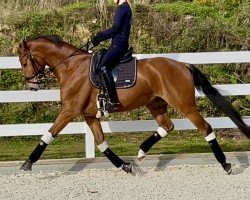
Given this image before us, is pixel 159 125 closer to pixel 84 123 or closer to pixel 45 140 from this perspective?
pixel 84 123

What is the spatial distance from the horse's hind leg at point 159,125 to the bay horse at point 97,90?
0.03 m

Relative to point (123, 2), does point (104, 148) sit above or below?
below

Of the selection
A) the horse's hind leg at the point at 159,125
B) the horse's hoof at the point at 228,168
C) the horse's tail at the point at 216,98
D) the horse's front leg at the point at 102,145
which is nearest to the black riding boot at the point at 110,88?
the horse's front leg at the point at 102,145

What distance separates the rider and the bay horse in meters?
0.19

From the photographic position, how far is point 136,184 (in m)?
8.31

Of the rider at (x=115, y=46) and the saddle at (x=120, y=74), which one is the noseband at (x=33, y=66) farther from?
the rider at (x=115, y=46)

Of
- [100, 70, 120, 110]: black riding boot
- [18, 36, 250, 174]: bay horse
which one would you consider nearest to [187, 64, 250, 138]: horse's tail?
[18, 36, 250, 174]: bay horse

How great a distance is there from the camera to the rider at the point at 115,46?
8.73 m

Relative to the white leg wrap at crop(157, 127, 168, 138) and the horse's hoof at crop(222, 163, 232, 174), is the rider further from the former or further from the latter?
the horse's hoof at crop(222, 163, 232, 174)

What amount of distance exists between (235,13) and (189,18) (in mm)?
1503

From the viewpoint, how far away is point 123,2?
880 cm

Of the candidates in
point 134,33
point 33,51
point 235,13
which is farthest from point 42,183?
point 235,13

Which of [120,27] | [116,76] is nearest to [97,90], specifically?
[116,76]

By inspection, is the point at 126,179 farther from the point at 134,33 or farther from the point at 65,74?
the point at 134,33
